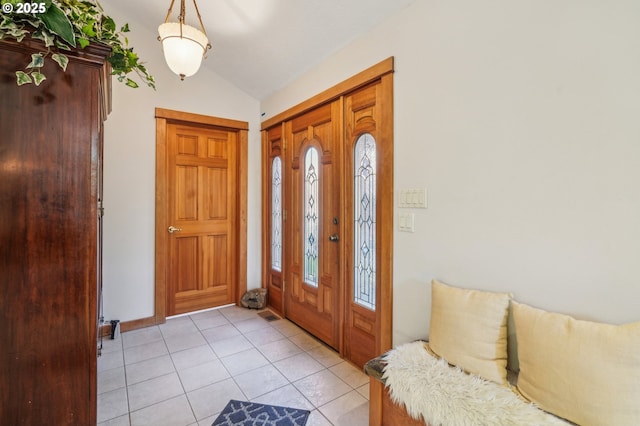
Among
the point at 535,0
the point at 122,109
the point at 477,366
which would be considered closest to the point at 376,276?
the point at 477,366

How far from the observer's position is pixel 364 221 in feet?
7.68

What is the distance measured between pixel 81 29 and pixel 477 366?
2162 millimetres

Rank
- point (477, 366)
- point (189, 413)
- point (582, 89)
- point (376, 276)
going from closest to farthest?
point (582, 89) < point (477, 366) < point (189, 413) < point (376, 276)

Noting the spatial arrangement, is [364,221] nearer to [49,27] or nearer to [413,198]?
[413,198]

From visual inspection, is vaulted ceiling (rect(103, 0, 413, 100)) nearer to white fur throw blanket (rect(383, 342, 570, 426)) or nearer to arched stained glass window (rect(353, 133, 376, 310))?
arched stained glass window (rect(353, 133, 376, 310))

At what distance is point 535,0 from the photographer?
4.52ft

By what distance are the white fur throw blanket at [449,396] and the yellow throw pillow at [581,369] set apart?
7 centimetres

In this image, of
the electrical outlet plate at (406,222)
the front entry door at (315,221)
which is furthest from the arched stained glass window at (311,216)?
the electrical outlet plate at (406,222)

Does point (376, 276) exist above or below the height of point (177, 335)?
above

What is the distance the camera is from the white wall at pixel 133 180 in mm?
2939

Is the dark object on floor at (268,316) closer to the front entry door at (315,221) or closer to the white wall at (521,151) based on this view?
the front entry door at (315,221)

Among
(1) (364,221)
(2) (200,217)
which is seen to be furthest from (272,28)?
(2) (200,217)

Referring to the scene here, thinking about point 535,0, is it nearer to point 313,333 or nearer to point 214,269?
point 313,333

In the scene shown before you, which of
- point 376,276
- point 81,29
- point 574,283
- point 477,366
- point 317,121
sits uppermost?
point 317,121
